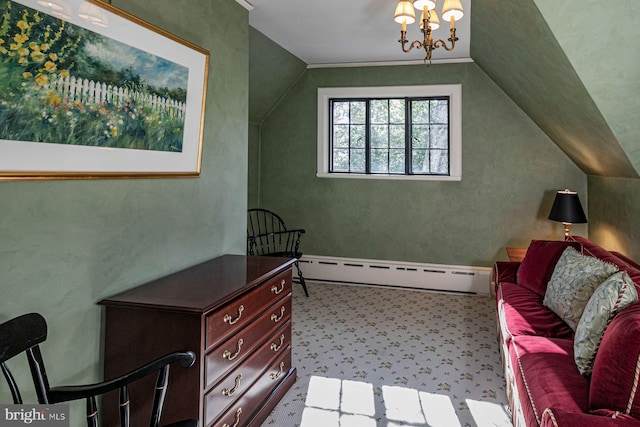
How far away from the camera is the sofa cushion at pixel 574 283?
2326 millimetres

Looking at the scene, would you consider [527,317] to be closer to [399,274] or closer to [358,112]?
[399,274]

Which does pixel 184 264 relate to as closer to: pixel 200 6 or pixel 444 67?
pixel 200 6

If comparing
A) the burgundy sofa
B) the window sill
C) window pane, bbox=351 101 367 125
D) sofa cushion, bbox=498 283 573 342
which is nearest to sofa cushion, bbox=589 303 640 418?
the burgundy sofa

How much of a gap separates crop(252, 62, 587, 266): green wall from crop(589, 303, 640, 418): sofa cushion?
3.24 m

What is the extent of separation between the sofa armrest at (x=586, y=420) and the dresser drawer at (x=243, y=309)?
1.29 metres

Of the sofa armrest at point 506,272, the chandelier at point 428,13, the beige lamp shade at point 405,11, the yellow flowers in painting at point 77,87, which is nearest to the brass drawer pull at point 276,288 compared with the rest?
the yellow flowers in painting at point 77,87

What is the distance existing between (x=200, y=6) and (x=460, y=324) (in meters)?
3.32

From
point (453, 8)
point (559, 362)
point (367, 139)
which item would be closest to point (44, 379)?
point (559, 362)

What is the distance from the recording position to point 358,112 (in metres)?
5.26

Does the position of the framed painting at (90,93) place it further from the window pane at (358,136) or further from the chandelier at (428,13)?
the window pane at (358,136)

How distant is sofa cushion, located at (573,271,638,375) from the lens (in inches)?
71.1

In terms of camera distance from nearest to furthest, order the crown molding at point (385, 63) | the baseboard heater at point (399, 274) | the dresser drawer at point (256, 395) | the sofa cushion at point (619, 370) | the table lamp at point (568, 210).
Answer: the sofa cushion at point (619, 370), the dresser drawer at point (256, 395), the table lamp at point (568, 210), the crown molding at point (385, 63), the baseboard heater at point (399, 274)

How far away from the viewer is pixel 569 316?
245cm

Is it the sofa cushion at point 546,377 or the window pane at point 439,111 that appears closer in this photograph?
the sofa cushion at point 546,377
